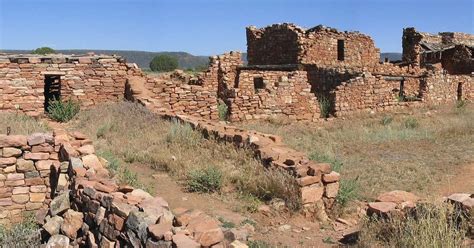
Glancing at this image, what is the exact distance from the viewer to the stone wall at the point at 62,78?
13758 millimetres

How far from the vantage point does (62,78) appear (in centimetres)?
1426

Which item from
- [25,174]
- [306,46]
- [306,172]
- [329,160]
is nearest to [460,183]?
[329,160]

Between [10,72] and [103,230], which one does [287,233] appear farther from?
[10,72]

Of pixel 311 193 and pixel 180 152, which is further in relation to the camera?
pixel 180 152

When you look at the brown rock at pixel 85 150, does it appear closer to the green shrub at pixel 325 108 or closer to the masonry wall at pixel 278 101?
the masonry wall at pixel 278 101

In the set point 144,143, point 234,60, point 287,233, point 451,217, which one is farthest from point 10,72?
point 451,217

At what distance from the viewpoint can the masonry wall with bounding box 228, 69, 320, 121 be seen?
49.4 feet

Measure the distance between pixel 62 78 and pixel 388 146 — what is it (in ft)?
30.1

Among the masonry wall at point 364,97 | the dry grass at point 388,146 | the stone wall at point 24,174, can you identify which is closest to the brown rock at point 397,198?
the dry grass at point 388,146

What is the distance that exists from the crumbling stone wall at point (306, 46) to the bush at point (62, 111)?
9349mm

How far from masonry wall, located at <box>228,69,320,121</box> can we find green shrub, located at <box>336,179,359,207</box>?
7.43 meters

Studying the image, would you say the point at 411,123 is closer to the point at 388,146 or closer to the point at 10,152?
the point at 388,146

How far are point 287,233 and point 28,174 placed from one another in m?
4.00

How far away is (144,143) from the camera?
10.0 metres
